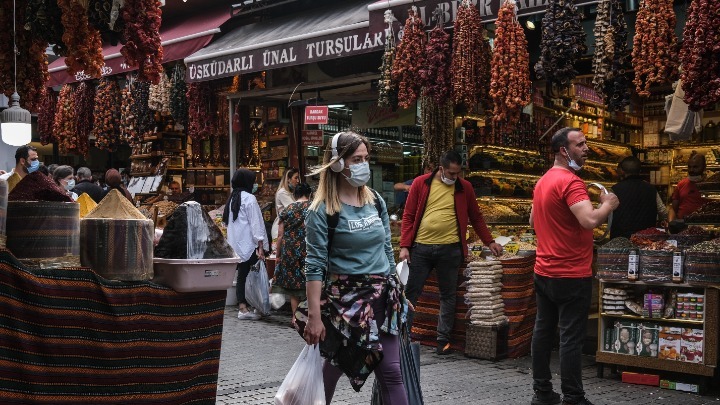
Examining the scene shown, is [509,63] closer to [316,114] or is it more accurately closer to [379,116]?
[316,114]

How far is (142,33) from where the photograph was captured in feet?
17.2

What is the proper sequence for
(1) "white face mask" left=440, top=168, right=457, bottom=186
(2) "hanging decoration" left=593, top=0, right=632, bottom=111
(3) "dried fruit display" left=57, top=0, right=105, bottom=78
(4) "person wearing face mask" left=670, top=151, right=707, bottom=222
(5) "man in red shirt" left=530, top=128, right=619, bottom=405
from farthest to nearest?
(4) "person wearing face mask" left=670, top=151, right=707, bottom=222, (1) "white face mask" left=440, top=168, right=457, bottom=186, (2) "hanging decoration" left=593, top=0, right=632, bottom=111, (5) "man in red shirt" left=530, top=128, right=619, bottom=405, (3) "dried fruit display" left=57, top=0, right=105, bottom=78

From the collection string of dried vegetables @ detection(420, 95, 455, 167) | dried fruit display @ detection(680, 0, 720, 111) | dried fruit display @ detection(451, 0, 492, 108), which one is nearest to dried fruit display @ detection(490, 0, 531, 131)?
dried fruit display @ detection(451, 0, 492, 108)

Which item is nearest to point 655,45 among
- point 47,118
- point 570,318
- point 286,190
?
point 570,318

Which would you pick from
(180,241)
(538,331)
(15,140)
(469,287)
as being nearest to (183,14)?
(15,140)

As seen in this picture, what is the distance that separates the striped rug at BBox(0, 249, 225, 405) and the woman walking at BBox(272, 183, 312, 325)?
16.5 ft

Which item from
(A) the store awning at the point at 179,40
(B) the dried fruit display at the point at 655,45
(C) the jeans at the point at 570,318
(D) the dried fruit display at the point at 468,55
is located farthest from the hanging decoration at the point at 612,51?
(A) the store awning at the point at 179,40

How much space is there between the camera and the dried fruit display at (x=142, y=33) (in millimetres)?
5148

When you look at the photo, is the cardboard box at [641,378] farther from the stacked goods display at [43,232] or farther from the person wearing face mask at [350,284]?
the stacked goods display at [43,232]

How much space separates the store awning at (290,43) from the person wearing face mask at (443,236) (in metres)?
2.20

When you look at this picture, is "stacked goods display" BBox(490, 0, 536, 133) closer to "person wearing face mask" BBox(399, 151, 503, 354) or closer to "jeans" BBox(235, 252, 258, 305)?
"person wearing face mask" BBox(399, 151, 503, 354)

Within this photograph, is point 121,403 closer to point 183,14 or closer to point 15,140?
point 15,140

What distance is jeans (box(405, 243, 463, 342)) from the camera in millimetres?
8391

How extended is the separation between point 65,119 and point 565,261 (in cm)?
1147
